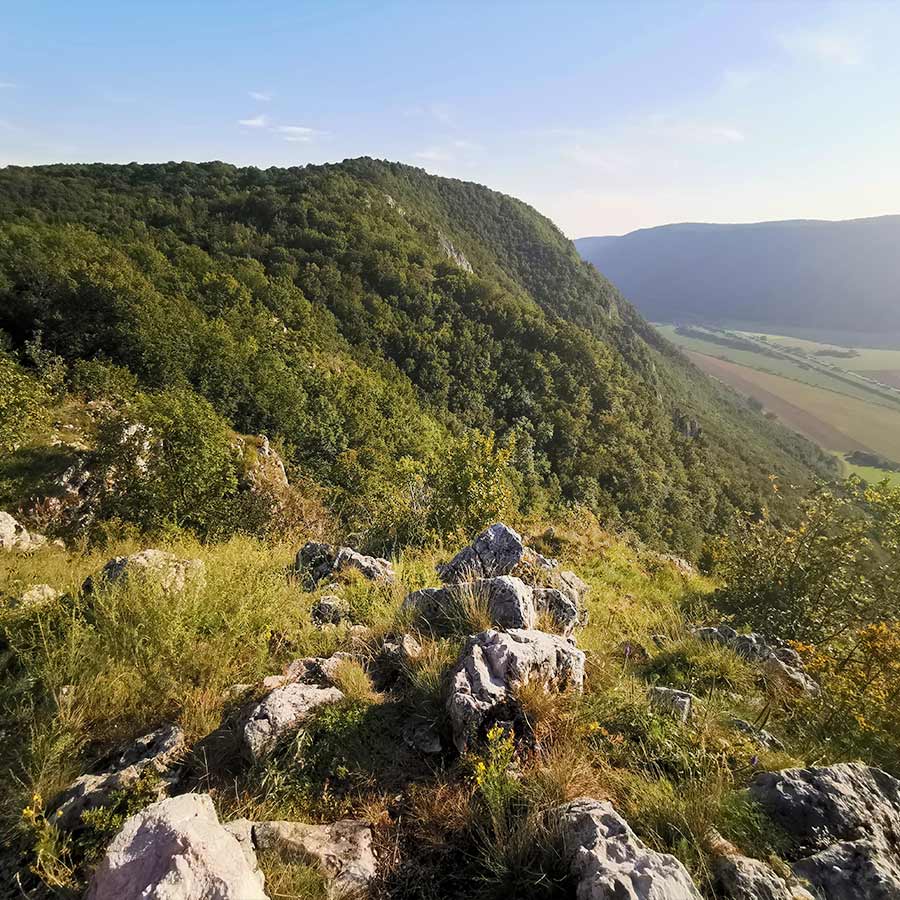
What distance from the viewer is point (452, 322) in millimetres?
70438

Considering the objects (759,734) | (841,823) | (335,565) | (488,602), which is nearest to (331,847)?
(488,602)

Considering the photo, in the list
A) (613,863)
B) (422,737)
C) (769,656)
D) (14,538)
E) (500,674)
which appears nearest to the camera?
(613,863)

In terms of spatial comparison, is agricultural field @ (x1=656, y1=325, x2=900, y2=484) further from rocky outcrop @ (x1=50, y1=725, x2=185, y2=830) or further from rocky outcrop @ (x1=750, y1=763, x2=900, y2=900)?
rocky outcrop @ (x1=50, y1=725, x2=185, y2=830)

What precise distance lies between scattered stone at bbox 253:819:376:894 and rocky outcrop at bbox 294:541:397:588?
11.9 feet

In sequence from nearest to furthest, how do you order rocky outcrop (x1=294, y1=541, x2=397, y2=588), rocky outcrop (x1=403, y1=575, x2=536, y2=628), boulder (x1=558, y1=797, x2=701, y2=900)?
1. boulder (x1=558, y1=797, x2=701, y2=900)
2. rocky outcrop (x1=403, y1=575, x2=536, y2=628)
3. rocky outcrop (x1=294, y1=541, x2=397, y2=588)

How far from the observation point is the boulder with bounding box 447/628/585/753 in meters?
3.42

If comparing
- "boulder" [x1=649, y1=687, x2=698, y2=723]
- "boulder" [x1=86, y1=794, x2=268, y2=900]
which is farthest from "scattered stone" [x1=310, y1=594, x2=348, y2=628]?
"boulder" [x1=649, y1=687, x2=698, y2=723]

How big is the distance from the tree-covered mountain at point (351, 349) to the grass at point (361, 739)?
218 inches

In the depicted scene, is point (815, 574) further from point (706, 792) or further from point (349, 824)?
point (349, 824)

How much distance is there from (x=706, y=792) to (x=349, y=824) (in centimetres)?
212

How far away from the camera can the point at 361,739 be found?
3420 millimetres

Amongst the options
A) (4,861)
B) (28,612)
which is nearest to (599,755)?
(4,861)

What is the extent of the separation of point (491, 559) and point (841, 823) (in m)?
4.14

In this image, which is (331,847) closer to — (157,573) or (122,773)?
(122,773)
